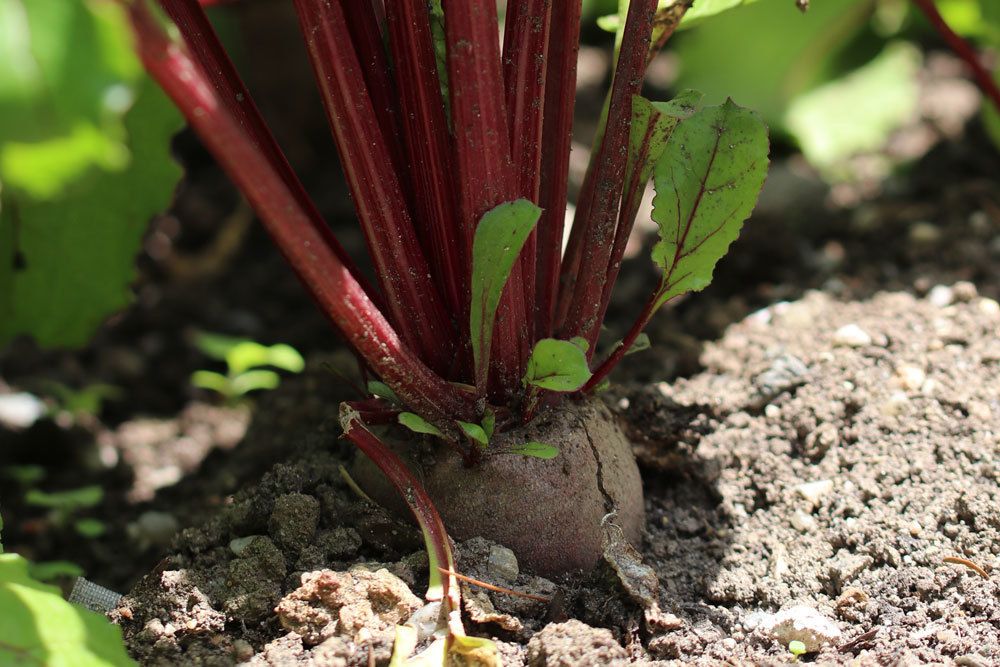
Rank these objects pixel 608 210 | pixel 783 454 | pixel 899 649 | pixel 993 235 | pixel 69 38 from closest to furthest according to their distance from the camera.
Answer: pixel 69 38 → pixel 899 649 → pixel 608 210 → pixel 783 454 → pixel 993 235

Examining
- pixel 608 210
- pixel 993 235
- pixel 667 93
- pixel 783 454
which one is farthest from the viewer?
pixel 667 93

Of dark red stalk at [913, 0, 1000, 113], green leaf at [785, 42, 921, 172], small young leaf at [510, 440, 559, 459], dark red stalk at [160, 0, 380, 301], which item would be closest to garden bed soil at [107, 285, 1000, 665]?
small young leaf at [510, 440, 559, 459]

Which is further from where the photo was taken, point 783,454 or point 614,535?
point 783,454

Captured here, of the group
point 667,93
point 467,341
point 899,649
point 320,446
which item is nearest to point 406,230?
point 467,341

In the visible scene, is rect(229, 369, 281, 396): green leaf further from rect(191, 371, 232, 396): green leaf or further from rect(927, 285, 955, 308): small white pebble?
rect(927, 285, 955, 308): small white pebble

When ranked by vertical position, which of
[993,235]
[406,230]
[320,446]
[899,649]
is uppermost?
[993,235]

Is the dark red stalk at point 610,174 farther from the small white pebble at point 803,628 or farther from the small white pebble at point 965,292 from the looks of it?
the small white pebble at point 965,292

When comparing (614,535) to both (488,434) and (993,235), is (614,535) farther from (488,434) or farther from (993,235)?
(993,235)
